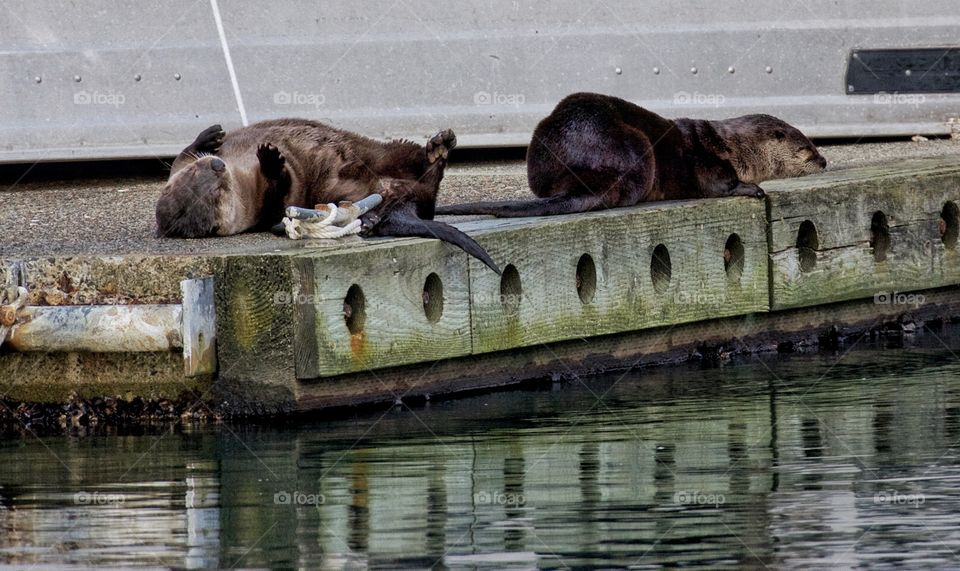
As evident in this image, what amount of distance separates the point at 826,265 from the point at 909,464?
3.83 m

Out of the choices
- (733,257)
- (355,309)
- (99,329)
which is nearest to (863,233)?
(733,257)

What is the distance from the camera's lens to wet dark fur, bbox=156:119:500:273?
974 centimetres

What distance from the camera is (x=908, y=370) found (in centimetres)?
994

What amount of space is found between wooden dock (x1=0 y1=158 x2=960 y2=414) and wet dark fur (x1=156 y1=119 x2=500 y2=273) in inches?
13.7

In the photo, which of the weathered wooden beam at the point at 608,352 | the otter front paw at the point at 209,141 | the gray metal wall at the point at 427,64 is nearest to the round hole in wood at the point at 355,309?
the weathered wooden beam at the point at 608,352

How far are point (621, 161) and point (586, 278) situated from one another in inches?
33.2

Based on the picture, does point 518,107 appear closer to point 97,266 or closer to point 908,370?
point 908,370

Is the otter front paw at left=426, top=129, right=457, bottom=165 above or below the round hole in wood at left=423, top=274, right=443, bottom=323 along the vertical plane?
above

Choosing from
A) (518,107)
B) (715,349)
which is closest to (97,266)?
(715,349)

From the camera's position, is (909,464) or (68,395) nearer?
(909,464)

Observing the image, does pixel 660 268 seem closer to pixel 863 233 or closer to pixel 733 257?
pixel 733 257

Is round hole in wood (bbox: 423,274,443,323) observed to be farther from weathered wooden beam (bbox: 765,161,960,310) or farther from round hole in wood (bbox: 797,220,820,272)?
round hole in wood (bbox: 797,220,820,272)

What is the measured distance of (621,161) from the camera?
10.6 m

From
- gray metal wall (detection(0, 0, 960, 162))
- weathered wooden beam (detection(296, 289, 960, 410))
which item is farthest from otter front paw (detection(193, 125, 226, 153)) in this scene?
gray metal wall (detection(0, 0, 960, 162))
